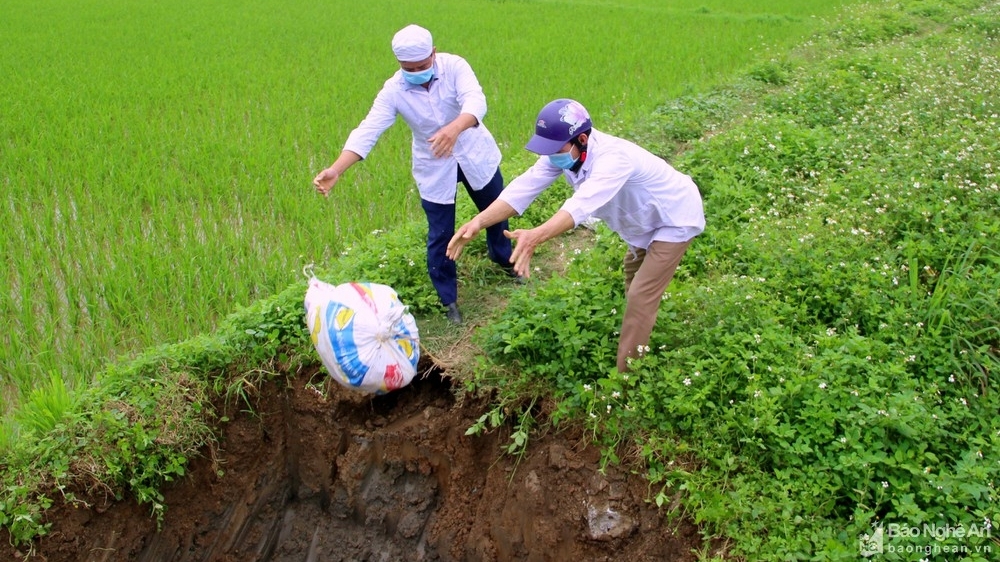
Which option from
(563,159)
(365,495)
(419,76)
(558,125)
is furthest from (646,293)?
(365,495)

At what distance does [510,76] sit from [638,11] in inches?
229

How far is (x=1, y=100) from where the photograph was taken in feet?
23.6

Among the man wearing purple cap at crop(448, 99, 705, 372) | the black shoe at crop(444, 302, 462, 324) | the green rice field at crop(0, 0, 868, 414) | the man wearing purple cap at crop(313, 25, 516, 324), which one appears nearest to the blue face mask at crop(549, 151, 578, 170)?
the man wearing purple cap at crop(448, 99, 705, 372)

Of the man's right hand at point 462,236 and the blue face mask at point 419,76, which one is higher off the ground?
the blue face mask at point 419,76

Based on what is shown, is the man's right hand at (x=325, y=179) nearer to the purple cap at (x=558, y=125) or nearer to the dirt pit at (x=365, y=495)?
the dirt pit at (x=365, y=495)

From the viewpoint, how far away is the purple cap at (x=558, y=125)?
2682 mm

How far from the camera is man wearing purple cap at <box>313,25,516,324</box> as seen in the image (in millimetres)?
3377

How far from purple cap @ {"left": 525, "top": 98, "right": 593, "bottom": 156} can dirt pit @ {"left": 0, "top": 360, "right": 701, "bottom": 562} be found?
3.90ft

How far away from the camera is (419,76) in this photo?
3.46m

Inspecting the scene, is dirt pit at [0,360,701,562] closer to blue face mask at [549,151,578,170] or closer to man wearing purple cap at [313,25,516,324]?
man wearing purple cap at [313,25,516,324]

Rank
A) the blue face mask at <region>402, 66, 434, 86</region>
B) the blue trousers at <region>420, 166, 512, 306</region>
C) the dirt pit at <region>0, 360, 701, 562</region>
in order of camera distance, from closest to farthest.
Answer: the dirt pit at <region>0, 360, 701, 562</region> < the blue face mask at <region>402, 66, 434, 86</region> < the blue trousers at <region>420, 166, 512, 306</region>

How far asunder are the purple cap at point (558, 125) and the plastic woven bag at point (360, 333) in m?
0.91

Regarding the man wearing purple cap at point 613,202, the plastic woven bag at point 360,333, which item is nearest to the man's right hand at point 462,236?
the man wearing purple cap at point 613,202

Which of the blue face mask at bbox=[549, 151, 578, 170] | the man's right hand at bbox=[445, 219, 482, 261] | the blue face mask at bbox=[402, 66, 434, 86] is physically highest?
the blue face mask at bbox=[402, 66, 434, 86]
